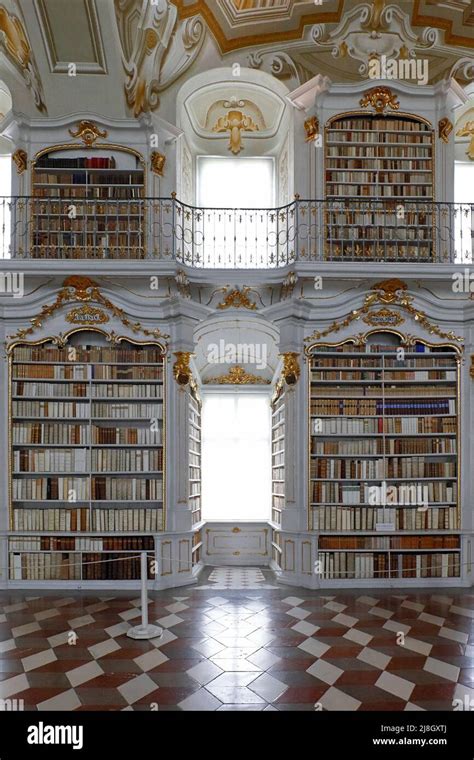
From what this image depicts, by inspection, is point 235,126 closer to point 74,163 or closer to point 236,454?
point 74,163

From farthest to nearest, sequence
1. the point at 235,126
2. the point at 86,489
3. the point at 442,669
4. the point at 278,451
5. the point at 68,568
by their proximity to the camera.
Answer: the point at 235,126 < the point at 278,451 < the point at 86,489 < the point at 68,568 < the point at 442,669

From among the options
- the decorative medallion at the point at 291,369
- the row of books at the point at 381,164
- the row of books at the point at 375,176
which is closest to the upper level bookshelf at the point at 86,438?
the decorative medallion at the point at 291,369

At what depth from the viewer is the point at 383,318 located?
664cm

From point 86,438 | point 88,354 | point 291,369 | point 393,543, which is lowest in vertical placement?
point 393,543

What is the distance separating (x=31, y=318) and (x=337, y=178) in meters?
3.98

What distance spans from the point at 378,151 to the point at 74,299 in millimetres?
4063

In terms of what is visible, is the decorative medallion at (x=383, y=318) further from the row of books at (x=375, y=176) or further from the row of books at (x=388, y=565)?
the row of books at (x=388, y=565)

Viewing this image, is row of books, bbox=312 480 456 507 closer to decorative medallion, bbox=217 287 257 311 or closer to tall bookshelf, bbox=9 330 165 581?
tall bookshelf, bbox=9 330 165 581

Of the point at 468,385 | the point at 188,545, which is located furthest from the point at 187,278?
the point at 468,385

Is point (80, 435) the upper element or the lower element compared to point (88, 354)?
lower

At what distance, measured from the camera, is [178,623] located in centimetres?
504

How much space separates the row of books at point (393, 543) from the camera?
6.41 m

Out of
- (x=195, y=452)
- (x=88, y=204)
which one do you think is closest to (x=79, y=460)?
(x=195, y=452)
